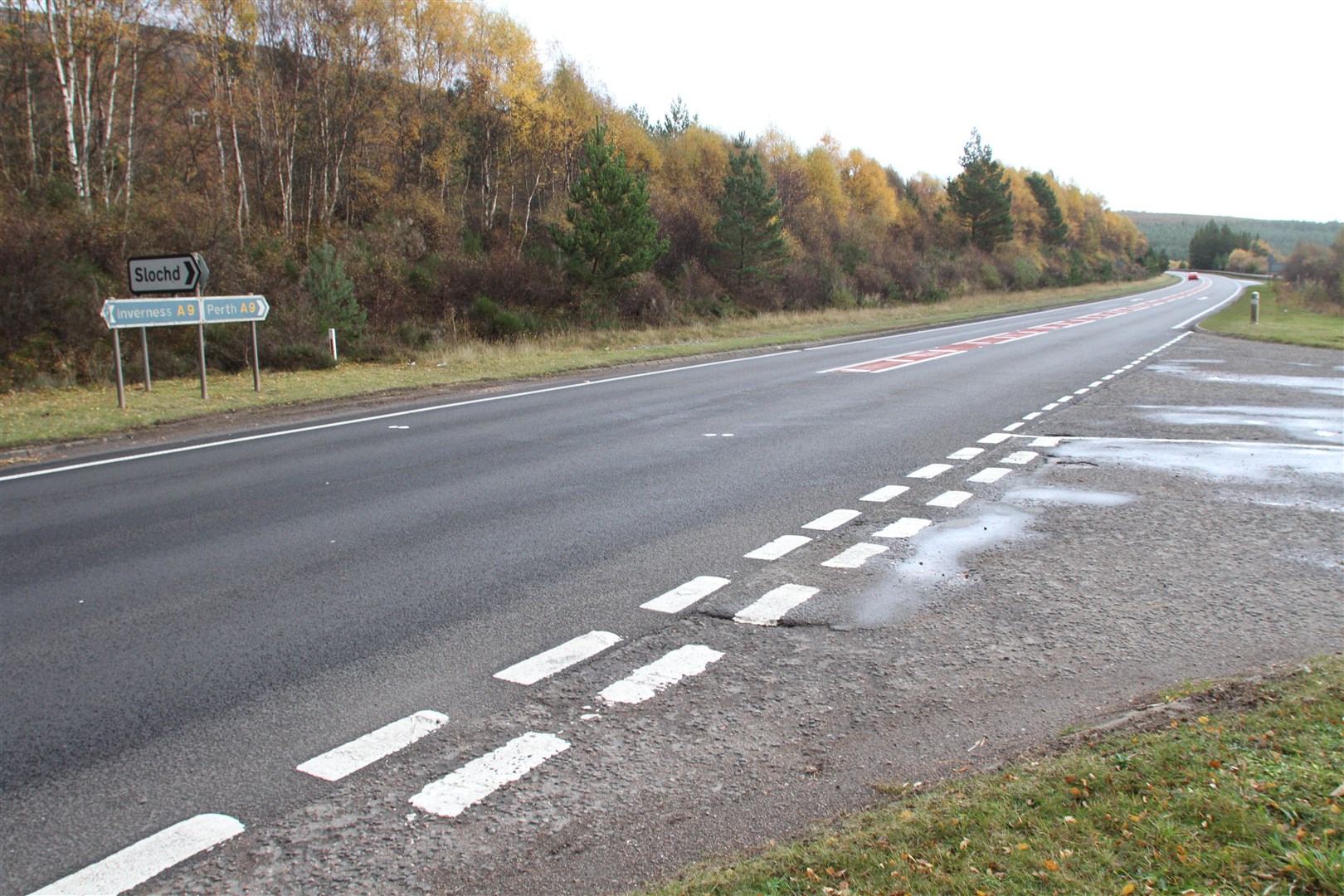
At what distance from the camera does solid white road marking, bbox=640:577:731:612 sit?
555 centimetres

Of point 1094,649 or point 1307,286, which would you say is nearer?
point 1094,649

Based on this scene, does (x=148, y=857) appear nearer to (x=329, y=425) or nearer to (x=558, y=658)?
(x=558, y=658)

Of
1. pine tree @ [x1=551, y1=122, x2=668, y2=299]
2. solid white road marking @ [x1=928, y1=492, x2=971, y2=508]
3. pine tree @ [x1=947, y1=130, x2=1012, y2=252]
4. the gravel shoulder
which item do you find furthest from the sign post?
pine tree @ [x1=947, y1=130, x2=1012, y2=252]

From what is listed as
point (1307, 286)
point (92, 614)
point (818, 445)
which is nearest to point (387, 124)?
point (818, 445)

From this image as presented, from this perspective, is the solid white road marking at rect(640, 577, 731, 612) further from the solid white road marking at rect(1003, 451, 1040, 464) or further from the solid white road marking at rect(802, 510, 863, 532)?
the solid white road marking at rect(1003, 451, 1040, 464)

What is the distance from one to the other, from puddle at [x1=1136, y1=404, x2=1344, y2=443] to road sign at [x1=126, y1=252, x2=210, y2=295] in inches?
562

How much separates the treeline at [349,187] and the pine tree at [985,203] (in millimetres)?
22255

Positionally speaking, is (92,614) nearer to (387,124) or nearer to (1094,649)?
(1094,649)

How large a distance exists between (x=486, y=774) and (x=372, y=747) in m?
0.54

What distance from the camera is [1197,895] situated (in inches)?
97.3

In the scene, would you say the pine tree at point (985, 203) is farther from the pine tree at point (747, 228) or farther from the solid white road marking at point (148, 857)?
the solid white road marking at point (148, 857)

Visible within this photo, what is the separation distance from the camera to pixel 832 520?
7555 millimetres

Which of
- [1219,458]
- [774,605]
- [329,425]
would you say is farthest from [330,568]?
[1219,458]

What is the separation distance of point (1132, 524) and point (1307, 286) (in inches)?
2455
